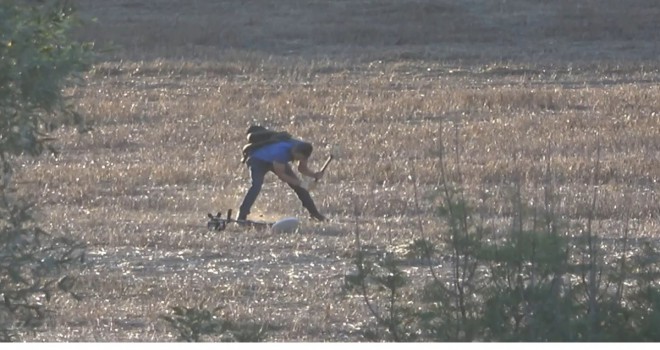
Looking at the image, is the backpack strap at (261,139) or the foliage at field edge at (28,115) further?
the backpack strap at (261,139)

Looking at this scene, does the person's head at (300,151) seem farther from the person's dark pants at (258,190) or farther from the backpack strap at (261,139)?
the backpack strap at (261,139)

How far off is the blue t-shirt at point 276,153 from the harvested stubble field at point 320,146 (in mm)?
598

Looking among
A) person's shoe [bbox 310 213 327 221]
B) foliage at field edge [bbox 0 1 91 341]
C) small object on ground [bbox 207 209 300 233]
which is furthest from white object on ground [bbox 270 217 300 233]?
foliage at field edge [bbox 0 1 91 341]

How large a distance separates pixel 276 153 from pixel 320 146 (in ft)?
16.5

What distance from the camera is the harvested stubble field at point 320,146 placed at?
9.50 m

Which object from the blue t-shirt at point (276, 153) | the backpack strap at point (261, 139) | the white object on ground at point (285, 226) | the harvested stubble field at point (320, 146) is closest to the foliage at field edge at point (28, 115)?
the harvested stubble field at point (320, 146)

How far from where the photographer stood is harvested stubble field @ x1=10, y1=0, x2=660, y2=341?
950 cm

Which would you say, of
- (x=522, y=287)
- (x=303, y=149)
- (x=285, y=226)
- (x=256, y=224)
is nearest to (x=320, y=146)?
(x=303, y=149)

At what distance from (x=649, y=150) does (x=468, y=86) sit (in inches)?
346

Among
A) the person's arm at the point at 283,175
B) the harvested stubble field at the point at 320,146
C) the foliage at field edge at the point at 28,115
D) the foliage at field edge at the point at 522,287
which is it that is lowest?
the harvested stubble field at the point at 320,146

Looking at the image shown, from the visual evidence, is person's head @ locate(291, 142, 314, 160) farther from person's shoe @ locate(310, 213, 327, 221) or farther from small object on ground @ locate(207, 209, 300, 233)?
small object on ground @ locate(207, 209, 300, 233)

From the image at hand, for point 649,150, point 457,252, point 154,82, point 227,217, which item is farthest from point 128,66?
point 457,252

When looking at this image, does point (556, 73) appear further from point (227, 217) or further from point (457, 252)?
point (457, 252)

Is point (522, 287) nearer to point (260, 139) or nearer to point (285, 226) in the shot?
point (285, 226)
